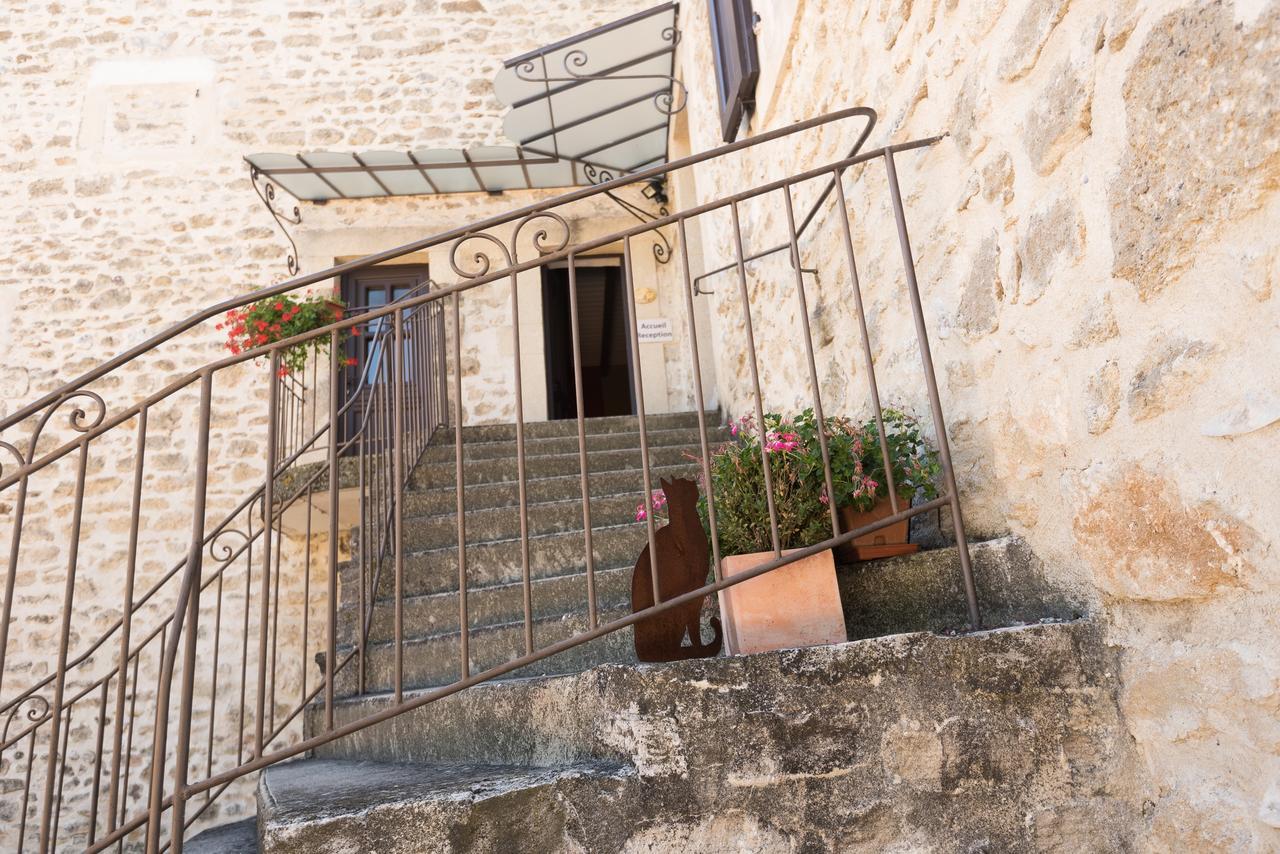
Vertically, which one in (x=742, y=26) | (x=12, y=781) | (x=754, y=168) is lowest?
(x=12, y=781)

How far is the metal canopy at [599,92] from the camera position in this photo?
18.7 feet

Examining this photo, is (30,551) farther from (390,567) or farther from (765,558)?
(765,558)

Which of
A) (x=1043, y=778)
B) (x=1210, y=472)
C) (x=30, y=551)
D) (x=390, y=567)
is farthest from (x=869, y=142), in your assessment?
(x=30, y=551)

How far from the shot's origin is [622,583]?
10.4 ft

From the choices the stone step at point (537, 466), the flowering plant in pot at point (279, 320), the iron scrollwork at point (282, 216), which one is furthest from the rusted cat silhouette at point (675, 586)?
the iron scrollwork at point (282, 216)

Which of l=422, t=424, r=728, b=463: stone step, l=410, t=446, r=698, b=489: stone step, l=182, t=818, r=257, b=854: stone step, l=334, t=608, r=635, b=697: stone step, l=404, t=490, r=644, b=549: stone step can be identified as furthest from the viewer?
l=422, t=424, r=728, b=463: stone step

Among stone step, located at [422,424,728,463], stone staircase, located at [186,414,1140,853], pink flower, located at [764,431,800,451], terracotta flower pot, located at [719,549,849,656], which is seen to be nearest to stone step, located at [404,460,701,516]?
stone step, located at [422,424,728,463]

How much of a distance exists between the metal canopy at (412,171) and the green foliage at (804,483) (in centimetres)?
491

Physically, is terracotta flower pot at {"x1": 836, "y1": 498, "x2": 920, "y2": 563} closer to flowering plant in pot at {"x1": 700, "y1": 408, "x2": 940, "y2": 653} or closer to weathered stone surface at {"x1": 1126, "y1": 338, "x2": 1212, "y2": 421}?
flowering plant in pot at {"x1": 700, "y1": 408, "x2": 940, "y2": 653}

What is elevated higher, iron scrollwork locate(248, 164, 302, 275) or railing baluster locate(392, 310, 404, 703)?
iron scrollwork locate(248, 164, 302, 275)

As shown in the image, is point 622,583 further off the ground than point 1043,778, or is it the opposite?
point 622,583

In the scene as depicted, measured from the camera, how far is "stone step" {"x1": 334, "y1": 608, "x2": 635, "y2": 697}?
104 inches

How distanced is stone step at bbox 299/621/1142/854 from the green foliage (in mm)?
391

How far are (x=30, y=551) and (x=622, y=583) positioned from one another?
528 cm
